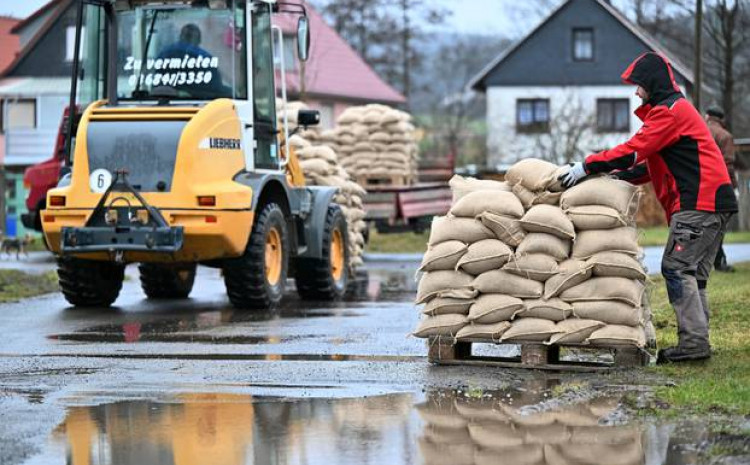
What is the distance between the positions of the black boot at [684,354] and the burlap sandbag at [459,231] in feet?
4.52

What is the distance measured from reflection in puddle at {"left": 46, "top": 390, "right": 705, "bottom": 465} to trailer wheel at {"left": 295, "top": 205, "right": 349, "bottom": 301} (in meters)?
8.12

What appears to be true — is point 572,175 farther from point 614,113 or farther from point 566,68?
point 566,68

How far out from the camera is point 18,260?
2608 cm

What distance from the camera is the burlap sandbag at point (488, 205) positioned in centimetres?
969

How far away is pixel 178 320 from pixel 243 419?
20.4 feet

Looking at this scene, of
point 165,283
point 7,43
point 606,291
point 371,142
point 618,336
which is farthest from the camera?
point 7,43

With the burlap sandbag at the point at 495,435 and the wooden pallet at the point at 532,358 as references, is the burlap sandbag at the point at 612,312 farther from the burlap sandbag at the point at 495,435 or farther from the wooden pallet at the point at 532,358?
the burlap sandbag at the point at 495,435

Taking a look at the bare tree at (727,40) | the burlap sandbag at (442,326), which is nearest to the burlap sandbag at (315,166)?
the burlap sandbag at (442,326)

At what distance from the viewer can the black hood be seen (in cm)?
952

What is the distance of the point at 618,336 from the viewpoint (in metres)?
9.21

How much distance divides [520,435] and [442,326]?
2481 millimetres

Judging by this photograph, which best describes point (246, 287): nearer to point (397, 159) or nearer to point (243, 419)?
point (243, 419)

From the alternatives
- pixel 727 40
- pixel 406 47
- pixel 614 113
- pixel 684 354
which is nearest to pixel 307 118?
pixel 684 354

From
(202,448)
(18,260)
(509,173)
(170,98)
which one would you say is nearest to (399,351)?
(509,173)
